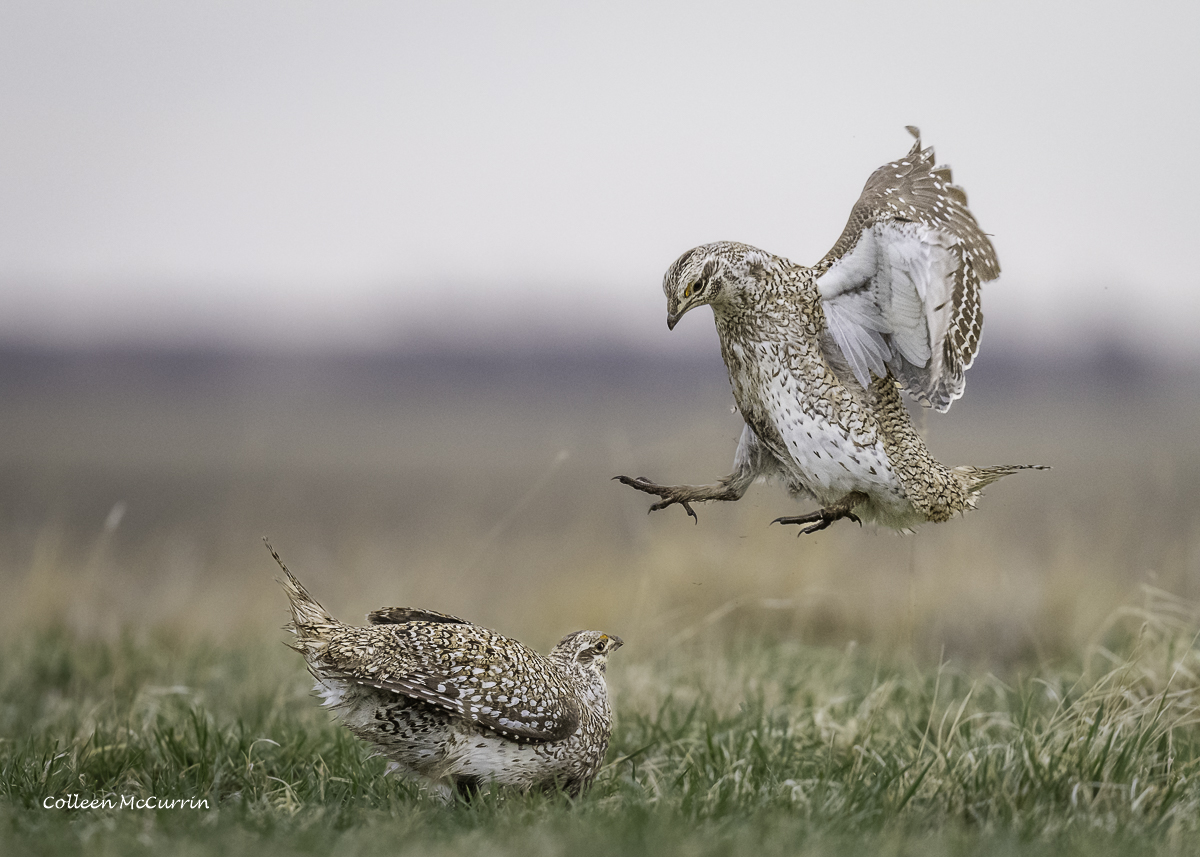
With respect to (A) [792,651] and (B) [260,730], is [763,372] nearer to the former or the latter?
(B) [260,730]

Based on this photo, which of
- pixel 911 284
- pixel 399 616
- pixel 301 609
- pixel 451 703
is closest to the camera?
pixel 911 284

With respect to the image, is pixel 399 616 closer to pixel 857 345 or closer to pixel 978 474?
pixel 857 345

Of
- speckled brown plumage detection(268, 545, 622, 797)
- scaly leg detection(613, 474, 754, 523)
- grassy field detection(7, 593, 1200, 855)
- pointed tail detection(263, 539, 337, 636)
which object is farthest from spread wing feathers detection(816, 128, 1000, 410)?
pointed tail detection(263, 539, 337, 636)

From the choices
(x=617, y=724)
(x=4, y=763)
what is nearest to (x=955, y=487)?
(x=617, y=724)

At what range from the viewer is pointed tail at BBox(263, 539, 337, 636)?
13.2 feet

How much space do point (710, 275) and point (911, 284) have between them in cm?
71

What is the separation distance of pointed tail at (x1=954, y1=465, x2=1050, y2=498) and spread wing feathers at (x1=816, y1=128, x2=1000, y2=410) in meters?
0.31

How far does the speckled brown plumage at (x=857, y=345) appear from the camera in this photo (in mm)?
3400

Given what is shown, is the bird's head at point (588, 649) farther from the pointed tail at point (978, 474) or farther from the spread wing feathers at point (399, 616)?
the pointed tail at point (978, 474)

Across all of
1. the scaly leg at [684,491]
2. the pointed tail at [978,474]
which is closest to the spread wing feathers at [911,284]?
the pointed tail at [978,474]

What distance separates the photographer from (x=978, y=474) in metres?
3.91

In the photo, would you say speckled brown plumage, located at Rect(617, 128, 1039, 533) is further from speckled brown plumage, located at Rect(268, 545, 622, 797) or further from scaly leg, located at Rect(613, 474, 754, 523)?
speckled brown plumage, located at Rect(268, 545, 622, 797)

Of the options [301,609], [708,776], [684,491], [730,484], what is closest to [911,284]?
[730,484]

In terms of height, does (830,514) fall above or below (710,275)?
below
